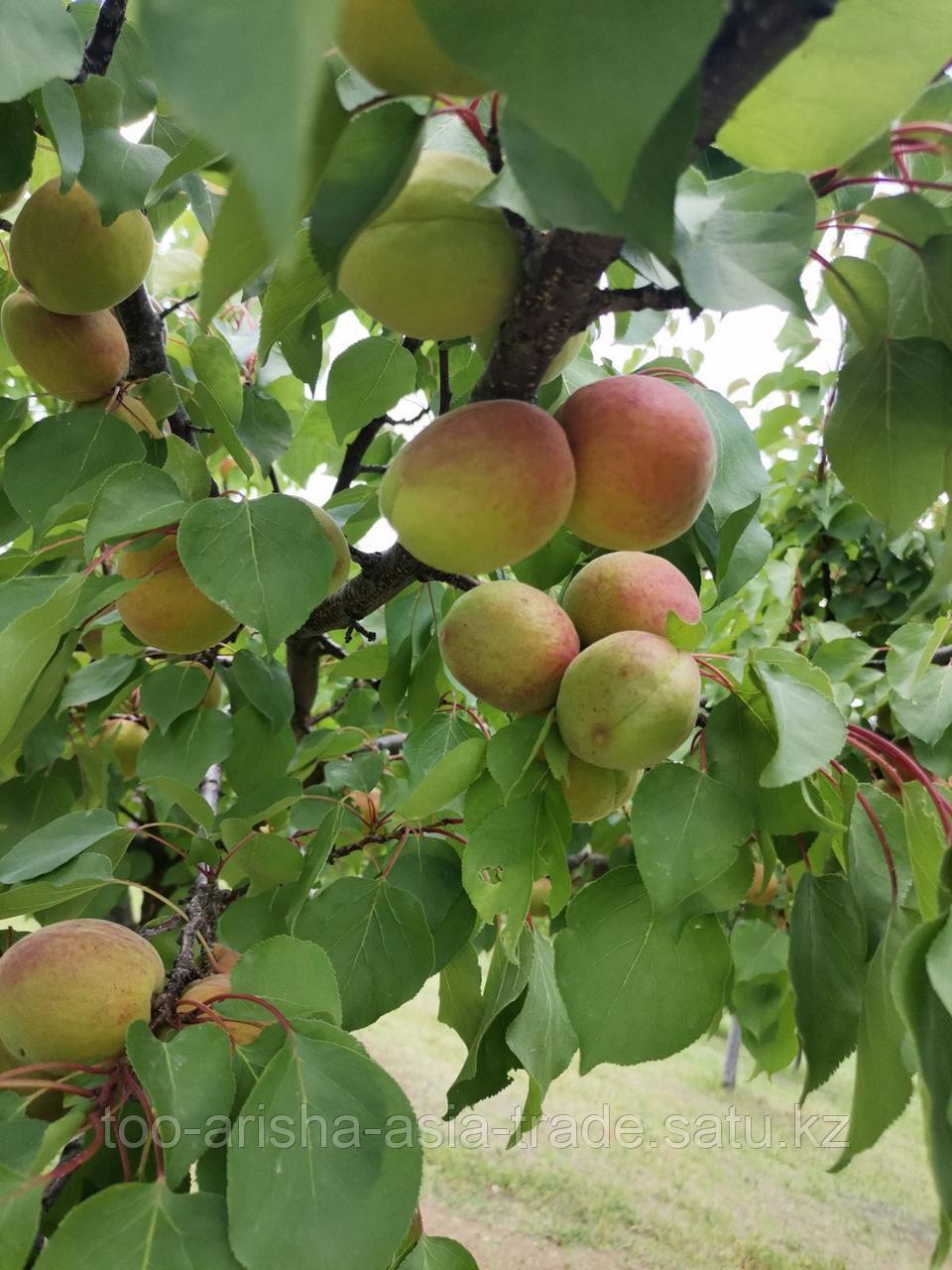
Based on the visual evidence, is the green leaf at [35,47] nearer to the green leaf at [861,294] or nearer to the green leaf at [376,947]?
the green leaf at [861,294]

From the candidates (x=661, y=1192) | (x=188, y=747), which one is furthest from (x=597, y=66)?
(x=661, y=1192)

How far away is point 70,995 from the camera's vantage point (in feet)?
2.14

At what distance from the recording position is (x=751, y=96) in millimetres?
372

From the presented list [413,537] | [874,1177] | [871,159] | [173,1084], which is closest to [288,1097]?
[173,1084]

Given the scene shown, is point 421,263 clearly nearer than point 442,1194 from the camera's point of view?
Yes

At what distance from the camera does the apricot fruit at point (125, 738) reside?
1.58 meters

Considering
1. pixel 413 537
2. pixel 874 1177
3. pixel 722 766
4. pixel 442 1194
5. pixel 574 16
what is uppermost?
pixel 574 16

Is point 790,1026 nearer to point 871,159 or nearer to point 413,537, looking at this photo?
point 413,537

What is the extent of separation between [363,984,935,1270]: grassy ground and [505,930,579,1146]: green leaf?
1996 millimetres

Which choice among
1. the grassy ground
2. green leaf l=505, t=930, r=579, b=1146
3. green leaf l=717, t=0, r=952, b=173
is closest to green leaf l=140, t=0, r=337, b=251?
green leaf l=717, t=0, r=952, b=173

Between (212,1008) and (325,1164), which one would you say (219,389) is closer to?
(212,1008)

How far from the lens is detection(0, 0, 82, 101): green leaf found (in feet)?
1.42

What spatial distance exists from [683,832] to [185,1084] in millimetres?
335

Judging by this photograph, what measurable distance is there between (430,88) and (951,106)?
1.09 ft
